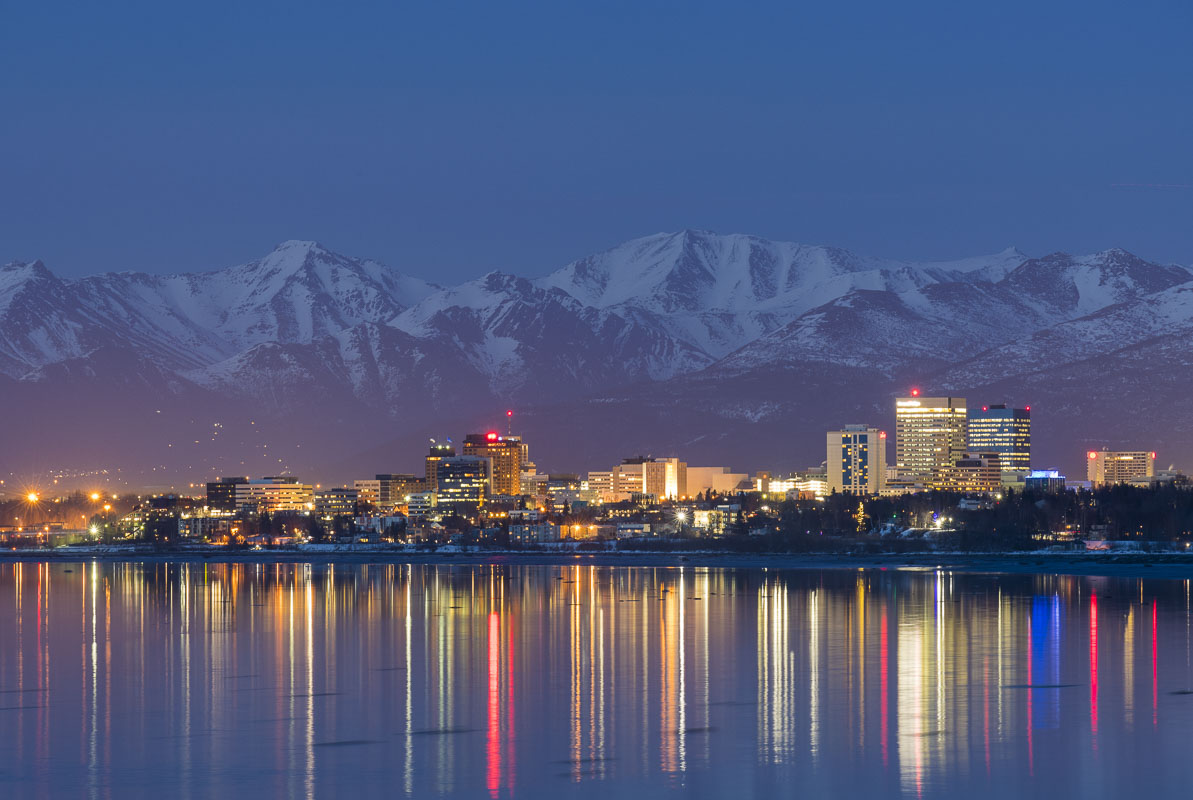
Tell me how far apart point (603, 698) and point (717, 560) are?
91.1m

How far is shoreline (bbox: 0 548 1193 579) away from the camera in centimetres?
10769

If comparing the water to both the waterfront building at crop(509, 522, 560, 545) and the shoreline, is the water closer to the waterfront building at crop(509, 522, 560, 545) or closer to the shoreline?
the shoreline

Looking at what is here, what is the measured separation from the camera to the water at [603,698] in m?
30.9

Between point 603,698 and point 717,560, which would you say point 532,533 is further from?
point 603,698

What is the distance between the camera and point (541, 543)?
563 ft

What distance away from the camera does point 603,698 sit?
4069cm

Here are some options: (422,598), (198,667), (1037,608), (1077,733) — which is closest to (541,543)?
(422,598)

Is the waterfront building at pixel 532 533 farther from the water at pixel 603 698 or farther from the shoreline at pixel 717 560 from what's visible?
the water at pixel 603 698

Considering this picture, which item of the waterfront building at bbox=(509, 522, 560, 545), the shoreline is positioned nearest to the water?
the shoreline

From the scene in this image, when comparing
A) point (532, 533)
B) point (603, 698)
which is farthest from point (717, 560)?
point (603, 698)

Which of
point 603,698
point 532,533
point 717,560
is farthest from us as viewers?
point 532,533

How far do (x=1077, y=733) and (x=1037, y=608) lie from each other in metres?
33.1

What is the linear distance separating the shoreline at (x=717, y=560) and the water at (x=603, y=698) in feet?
120

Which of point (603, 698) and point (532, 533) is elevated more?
point (603, 698)
